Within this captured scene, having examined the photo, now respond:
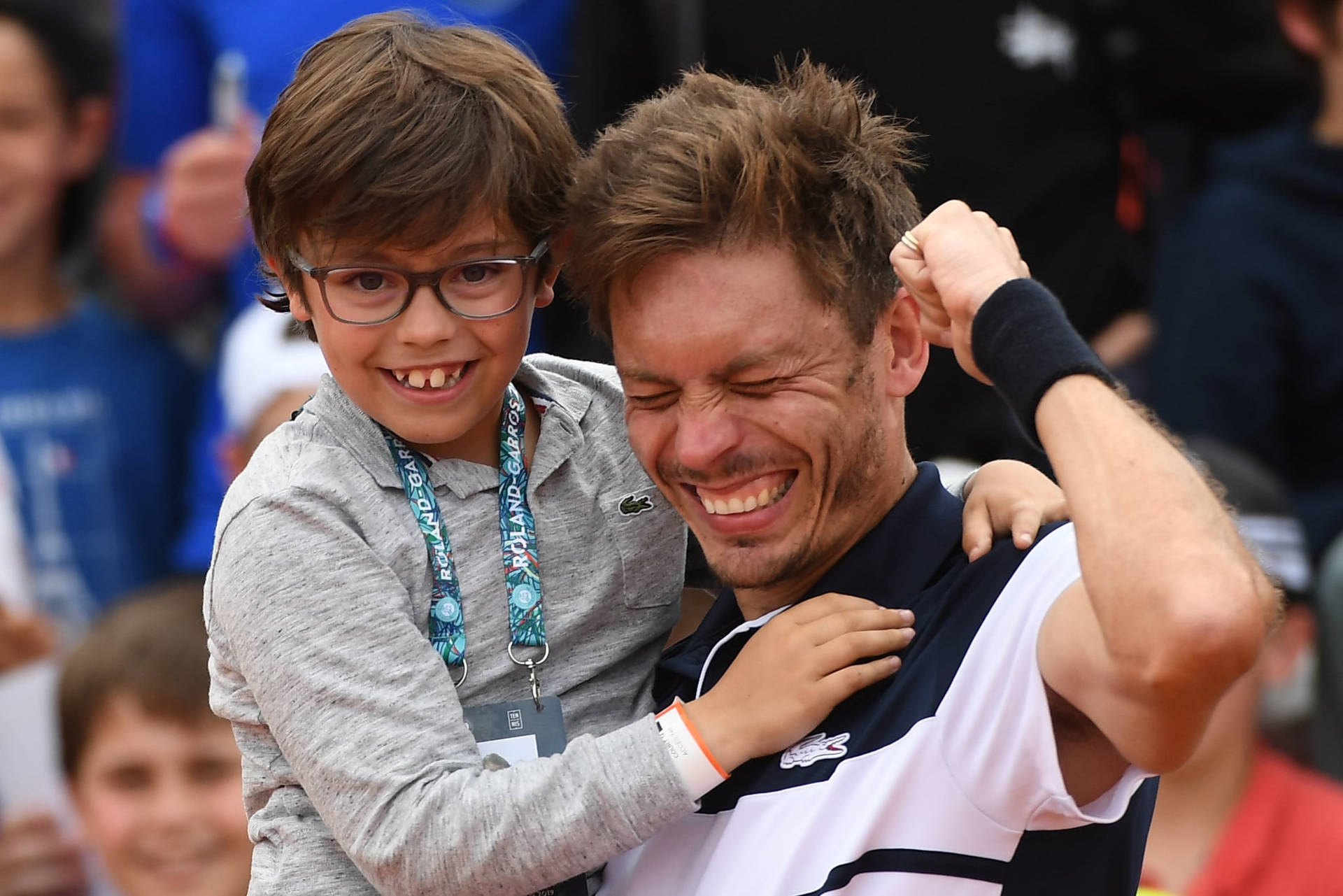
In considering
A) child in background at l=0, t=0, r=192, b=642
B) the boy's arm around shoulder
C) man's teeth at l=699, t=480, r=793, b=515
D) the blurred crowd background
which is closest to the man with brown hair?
man's teeth at l=699, t=480, r=793, b=515

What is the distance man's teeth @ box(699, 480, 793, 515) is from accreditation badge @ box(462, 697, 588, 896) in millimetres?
327

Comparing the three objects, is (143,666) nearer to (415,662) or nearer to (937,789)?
(415,662)

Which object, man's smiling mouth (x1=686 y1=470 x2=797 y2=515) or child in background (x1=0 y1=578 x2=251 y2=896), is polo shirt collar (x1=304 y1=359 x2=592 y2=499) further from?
child in background (x1=0 y1=578 x2=251 y2=896)

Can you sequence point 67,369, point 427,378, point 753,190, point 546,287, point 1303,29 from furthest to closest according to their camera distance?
point 67,369 → point 1303,29 → point 546,287 → point 427,378 → point 753,190

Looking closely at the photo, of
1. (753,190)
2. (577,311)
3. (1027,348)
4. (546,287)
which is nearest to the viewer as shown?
(1027,348)

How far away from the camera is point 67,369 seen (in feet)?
16.3

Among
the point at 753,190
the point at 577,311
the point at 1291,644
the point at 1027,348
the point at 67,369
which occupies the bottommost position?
the point at 1291,644

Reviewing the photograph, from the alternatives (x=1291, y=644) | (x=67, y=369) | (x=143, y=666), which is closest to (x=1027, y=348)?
(x=1291, y=644)

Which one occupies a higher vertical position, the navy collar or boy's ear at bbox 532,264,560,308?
boy's ear at bbox 532,264,560,308

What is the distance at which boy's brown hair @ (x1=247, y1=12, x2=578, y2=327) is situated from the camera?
2422mm

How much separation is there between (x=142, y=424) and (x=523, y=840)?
310cm

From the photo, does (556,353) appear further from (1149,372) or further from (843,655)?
(843,655)

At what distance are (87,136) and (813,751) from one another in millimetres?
3289

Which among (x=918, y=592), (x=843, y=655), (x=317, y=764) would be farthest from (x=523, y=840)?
(x=918, y=592)
